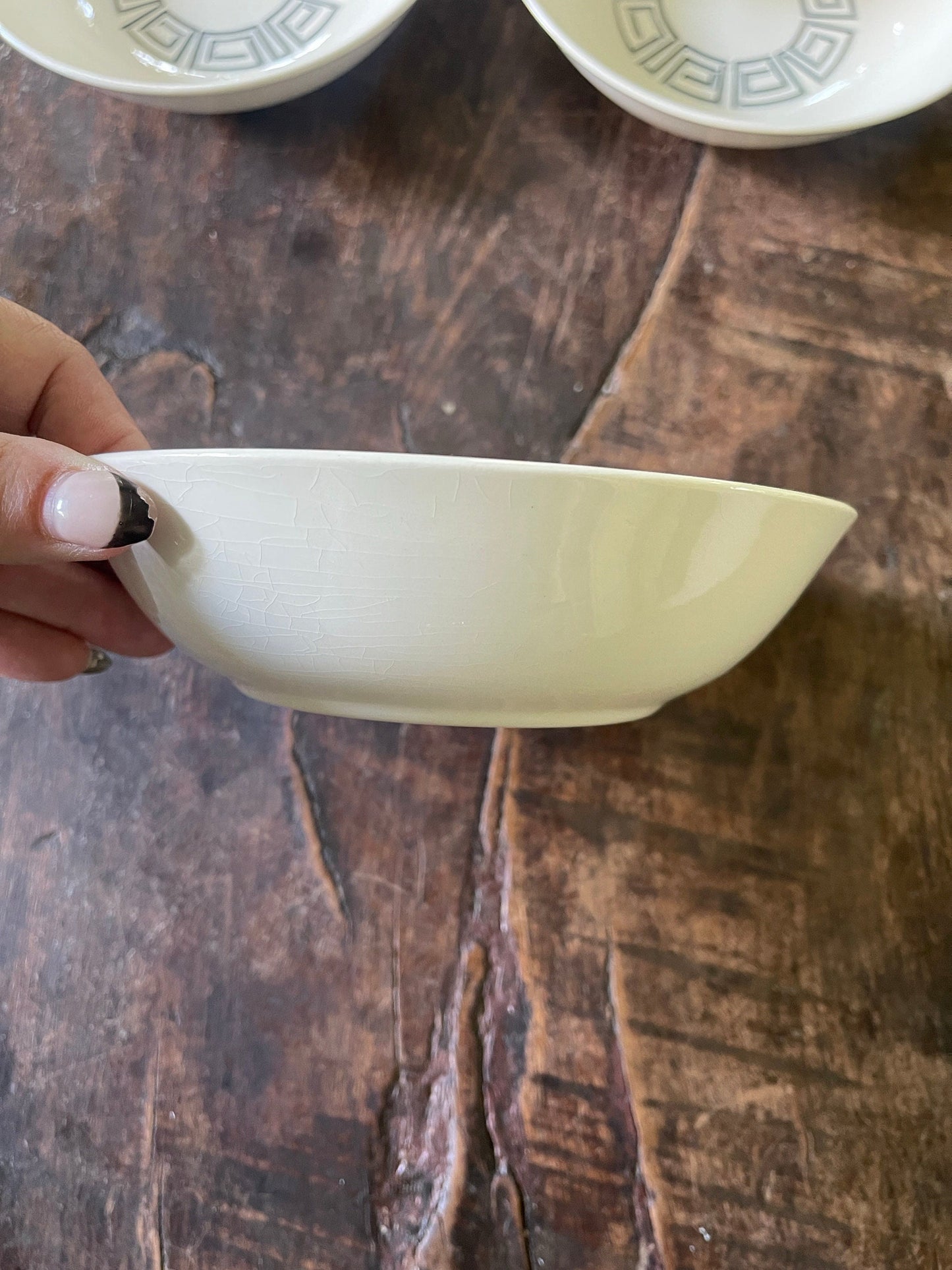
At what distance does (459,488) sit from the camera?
236 millimetres

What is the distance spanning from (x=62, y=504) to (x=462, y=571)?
0.13 metres

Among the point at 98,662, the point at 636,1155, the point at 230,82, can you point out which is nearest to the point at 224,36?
the point at 230,82

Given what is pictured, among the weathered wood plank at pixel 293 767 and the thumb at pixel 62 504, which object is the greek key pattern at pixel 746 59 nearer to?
the weathered wood plank at pixel 293 767

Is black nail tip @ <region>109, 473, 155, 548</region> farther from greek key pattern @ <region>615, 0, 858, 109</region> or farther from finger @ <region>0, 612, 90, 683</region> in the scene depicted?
greek key pattern @ <region>615, 0, 858, 109</region>

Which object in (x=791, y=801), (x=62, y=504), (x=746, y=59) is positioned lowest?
(x=791, y=801)

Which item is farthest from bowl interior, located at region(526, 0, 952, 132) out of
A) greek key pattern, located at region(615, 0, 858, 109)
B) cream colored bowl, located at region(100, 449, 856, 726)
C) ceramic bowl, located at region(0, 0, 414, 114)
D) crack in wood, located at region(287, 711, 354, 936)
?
crack in wood, located at region(287, 711, 354, 936)

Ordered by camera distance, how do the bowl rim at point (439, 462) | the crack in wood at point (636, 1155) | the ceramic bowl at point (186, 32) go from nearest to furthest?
1. the bowl rim at point (439, 462)
2. the crack in wood at point (636, 1155)
3. the ceramic bowl at point (186, 32)

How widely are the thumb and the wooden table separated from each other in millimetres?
162

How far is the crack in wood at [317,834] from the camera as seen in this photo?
40 centimetres

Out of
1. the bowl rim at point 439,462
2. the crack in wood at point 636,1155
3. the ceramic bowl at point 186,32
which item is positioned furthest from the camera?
the ceramic bowl at point 186,32

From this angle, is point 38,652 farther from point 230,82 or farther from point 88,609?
point 230,82

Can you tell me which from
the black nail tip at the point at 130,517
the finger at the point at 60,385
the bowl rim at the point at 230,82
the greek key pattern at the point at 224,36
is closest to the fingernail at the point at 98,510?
the black nail tip at the point at 130,517

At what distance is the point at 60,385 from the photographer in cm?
40

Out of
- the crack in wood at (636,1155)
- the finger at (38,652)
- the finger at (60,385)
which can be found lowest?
the crack in wood at (636,1155)
